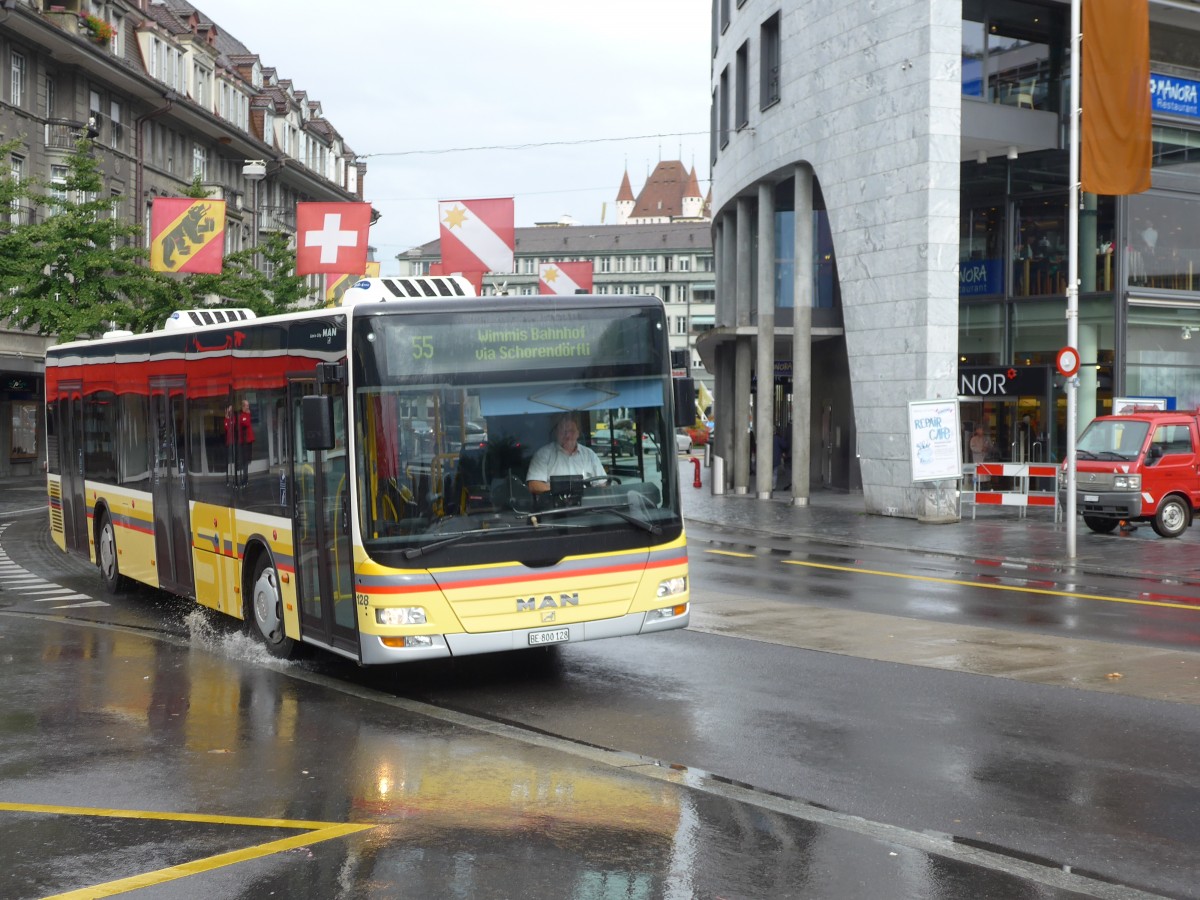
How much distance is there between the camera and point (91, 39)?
4778 centimetres

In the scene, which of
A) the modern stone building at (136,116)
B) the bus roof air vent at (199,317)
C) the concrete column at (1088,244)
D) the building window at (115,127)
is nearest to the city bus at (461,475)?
the bus roof air vent at (199,317)

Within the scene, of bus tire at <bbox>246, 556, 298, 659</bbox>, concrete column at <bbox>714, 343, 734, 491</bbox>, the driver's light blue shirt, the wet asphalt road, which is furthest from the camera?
concrete column at <bbox>714, 343, 734, 491</bbox>

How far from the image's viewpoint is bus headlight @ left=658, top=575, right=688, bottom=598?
33.9ft

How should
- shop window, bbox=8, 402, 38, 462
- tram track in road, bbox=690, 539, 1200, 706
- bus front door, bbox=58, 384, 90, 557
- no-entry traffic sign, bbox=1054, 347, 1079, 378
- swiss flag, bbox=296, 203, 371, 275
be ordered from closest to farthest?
tram track in road, bbox=690, 539, 1200, 706, bus front door, bbox=58, 384, 90, 557, no-entry traffic sign, bbox=1054, 347, 1079, 378, swiss flag, bbox=296, 203, 371, 275, shop window, bbox=8, 402, 38, 462

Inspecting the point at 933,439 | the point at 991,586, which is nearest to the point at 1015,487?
the point at 933,439

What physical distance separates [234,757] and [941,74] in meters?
22.9

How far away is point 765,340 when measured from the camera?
35938mm

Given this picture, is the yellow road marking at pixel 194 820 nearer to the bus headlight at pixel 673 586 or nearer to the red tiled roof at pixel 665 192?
the bus headlight at pixel 673 586

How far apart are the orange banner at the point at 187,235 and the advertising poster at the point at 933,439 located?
12.9 metres


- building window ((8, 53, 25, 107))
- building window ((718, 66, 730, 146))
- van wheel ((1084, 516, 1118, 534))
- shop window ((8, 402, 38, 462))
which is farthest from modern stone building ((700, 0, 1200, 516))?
shop window ((8, 402, 38, 462))

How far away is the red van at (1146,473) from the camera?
23.9 meters

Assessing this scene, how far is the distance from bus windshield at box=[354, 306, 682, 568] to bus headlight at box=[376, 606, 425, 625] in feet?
0.98

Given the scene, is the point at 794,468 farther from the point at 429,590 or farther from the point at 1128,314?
the point at 429,590

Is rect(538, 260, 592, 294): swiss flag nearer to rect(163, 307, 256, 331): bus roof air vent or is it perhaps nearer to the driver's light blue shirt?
rect(163, 307, 256, 331): bus roof air vent
